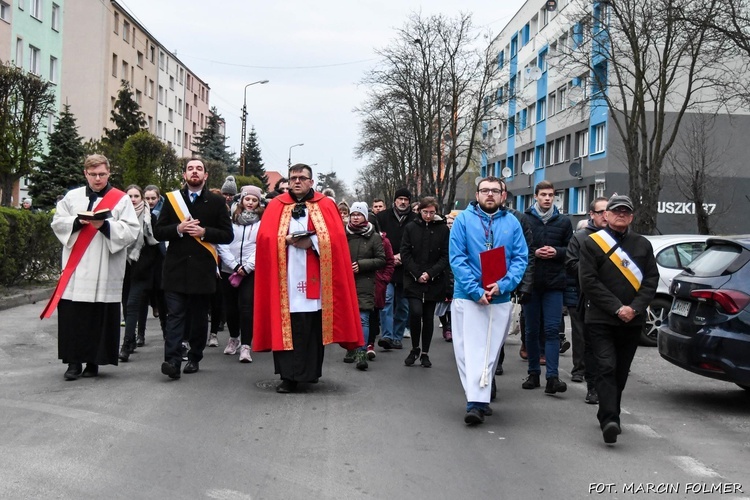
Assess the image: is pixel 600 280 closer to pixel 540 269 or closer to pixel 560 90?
pixel 540 269

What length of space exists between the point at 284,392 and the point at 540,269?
268 cm

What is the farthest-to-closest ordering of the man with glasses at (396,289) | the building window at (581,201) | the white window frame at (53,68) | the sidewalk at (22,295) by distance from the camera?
1. the building window at (581,201)
2. the white window frame at (53,68)
3. the sidewalk at (22,295)
4. the man with glasses at (396,289)

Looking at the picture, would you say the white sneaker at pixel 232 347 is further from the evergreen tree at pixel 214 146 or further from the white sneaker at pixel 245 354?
the evergreen tree at pixel 214 146

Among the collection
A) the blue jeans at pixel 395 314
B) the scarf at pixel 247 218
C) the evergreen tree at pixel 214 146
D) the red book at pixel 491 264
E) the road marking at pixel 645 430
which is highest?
the evergreen tree at pixel 214 146

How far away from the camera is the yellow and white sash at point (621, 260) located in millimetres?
7012

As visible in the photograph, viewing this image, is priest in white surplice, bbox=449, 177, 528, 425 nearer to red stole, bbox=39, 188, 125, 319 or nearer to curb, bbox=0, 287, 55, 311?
red stole, bbox=39, 188, 125, 319

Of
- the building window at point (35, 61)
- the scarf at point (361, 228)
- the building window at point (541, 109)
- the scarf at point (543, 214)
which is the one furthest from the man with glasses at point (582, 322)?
the building window at point (541, 109)

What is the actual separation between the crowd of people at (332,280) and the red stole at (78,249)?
1 centimetres

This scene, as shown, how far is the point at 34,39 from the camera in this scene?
1795 inches

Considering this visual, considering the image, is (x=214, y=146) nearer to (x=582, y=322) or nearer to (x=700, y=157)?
(x=700, y=157)

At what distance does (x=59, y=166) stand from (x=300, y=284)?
33.5 meters

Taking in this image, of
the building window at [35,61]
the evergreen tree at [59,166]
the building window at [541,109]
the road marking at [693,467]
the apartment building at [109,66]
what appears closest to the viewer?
the road marking at [693,467]

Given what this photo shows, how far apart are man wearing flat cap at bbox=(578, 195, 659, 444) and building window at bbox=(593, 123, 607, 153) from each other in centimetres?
4023

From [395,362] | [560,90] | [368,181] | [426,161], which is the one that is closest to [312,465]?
[395,362]
